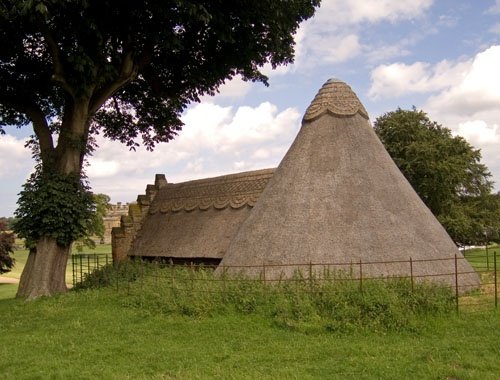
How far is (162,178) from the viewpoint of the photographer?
26.9 meters

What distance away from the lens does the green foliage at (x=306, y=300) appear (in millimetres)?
10547

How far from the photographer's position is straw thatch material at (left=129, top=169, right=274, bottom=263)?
1947 cm

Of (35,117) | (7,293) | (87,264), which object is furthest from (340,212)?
(7,293)

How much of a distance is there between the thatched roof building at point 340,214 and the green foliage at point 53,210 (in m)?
6.48

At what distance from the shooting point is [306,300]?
11352 millimetres

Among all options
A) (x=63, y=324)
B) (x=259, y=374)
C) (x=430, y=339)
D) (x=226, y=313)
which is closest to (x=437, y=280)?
(x=430, y=339)

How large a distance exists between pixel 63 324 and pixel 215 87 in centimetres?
1274

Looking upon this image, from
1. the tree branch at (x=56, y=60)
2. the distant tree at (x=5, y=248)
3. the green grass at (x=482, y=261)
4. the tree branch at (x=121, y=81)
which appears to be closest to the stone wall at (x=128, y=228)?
the tree branch at (x=121, y=81)

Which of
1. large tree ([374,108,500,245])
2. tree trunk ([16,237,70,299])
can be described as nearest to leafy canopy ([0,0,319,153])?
tree trunk ([16,237,70,299])

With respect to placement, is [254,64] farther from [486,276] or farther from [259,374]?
[259,374]

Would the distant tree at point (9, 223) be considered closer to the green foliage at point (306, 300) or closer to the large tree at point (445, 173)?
the green foliage at point (306, 300)

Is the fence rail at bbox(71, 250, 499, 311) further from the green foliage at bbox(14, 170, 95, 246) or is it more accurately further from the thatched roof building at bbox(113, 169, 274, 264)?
the green foliage at bbox(14, 170, 95, 246)

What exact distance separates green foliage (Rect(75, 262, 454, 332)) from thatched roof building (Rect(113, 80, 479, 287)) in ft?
2.28

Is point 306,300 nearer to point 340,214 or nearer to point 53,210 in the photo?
A: point 340,214
